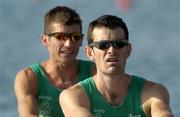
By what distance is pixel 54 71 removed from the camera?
32.9ft

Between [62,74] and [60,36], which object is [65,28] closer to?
[60,36]

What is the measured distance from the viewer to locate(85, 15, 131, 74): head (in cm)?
792

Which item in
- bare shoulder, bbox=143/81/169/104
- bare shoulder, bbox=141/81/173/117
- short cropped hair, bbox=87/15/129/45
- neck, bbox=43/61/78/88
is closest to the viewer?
short cropped hair, bbox=87/15/129/45

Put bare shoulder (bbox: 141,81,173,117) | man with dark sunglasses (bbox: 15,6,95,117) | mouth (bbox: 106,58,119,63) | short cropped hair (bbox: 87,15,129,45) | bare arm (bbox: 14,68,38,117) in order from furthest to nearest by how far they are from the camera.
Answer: man with dark sunglasses (bbox: 15,6,95,117) < bare arm (bbox: 14,68,38,117) < bare shoulder (bbox: 141,81,173,117) < short cropped hair (bbox: 87,15,129,45) < mouth (bbox: 106,58,119,63)

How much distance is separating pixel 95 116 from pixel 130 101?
411 millimetres

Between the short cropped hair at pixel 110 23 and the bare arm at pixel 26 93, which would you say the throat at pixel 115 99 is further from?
the bare arm at pixel 26 93

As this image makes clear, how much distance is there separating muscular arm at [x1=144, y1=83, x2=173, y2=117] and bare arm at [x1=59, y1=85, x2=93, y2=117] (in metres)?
0.68

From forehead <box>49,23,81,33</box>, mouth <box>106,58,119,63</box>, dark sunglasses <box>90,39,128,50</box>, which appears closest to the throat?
mouth <box>106,58,119,63</box>

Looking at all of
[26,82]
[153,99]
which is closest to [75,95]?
[153,99]

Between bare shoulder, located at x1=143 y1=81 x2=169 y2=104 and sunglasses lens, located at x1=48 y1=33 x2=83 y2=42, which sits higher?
sunglasses lens, located at x1=48 y1=33 x2=83 y2=42

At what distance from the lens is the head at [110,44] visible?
792 cm

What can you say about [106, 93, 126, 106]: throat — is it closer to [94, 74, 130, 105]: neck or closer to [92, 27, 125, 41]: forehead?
[94, 74, 130, 105]: neck

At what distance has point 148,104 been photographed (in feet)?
26.9

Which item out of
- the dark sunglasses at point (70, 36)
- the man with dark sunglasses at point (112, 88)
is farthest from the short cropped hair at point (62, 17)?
the man with dark sunglasses at point (112, 88)
